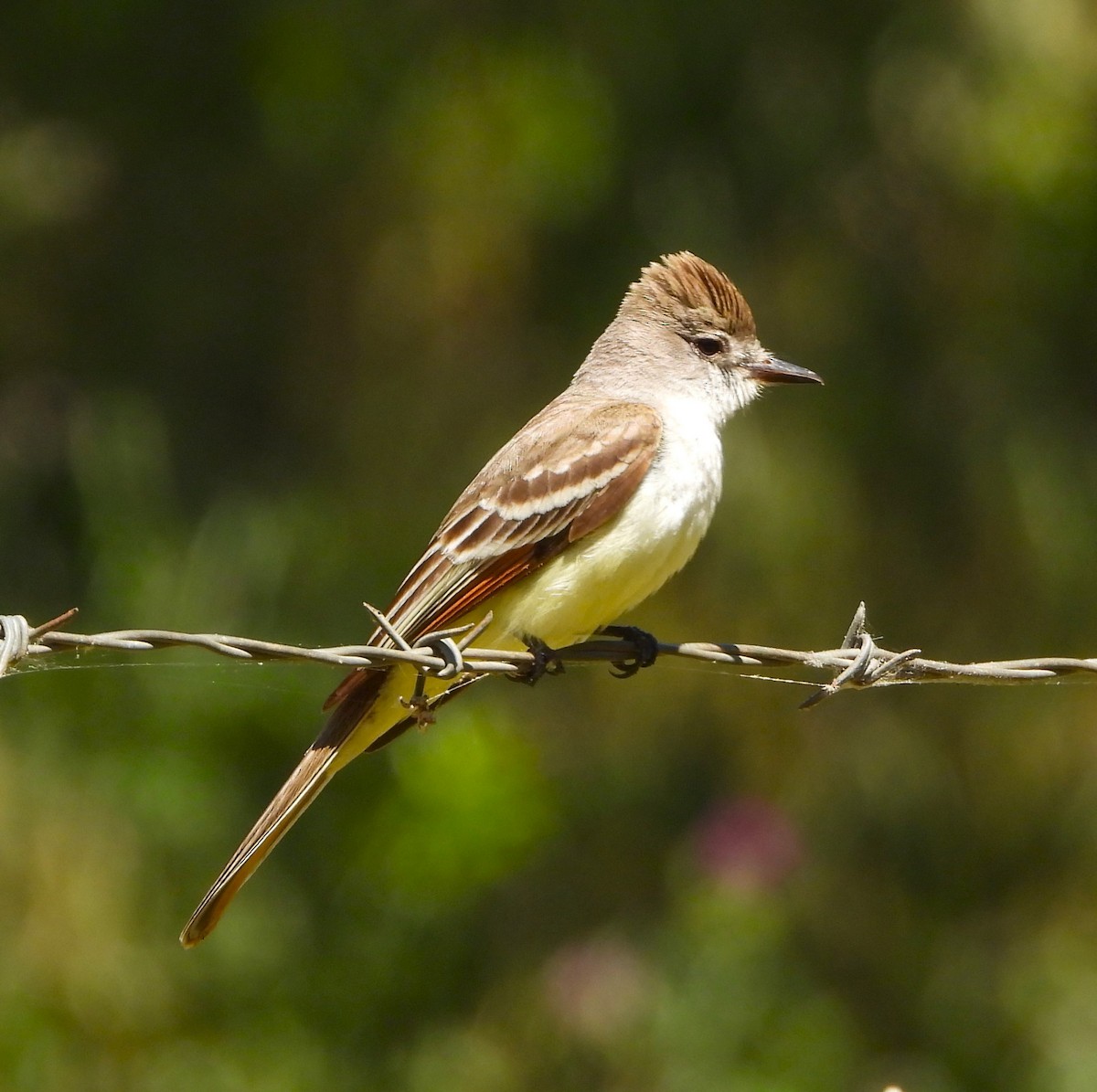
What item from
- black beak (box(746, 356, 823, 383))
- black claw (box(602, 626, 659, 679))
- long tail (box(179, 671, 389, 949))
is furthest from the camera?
black beak (box(746, 356, 823, 383))

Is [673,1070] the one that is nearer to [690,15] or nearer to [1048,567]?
[1048,567]

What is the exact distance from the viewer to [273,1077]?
18.7 ft

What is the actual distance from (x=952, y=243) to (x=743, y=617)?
1.81 meters

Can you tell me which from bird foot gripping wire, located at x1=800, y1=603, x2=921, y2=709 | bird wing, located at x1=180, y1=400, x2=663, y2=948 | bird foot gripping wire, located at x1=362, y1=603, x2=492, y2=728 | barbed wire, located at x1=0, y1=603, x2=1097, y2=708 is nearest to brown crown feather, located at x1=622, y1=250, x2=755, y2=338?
bird wing, located at x1=180, y1=400, x2=663, y2=948

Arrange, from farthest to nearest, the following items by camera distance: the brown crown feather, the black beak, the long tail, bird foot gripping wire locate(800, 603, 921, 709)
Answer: the brown crown feather → the black beak → the long tail → bird foot gripping wire locate(800, 603, 921, 709)

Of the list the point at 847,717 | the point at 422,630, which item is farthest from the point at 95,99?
the point at 422,630

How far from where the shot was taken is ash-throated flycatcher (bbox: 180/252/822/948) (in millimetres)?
3898

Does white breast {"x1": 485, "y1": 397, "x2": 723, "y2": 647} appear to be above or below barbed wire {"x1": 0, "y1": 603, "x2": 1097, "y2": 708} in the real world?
above

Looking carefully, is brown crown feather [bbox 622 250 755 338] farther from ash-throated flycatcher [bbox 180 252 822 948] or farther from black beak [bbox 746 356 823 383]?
ash-throated flycatcher [bbox 180 252 822 948]

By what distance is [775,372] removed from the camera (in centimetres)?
467

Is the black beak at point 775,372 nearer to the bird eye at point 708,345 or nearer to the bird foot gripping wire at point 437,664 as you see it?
the bird eye at point 708,345

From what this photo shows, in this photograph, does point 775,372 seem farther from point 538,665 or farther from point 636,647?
point 538,665

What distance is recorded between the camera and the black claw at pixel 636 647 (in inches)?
149

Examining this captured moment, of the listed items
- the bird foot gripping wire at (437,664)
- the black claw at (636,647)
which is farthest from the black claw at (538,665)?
the bird foot gripping wire at (437,664)
